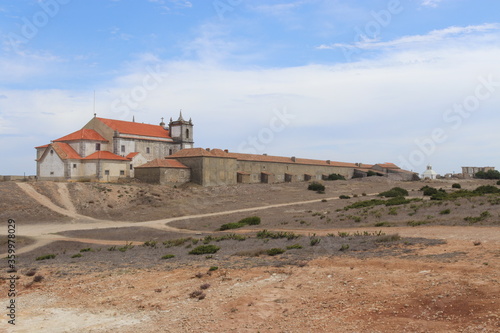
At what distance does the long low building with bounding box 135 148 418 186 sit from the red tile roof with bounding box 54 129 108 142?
7.59m

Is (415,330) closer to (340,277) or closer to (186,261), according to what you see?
(340,277)

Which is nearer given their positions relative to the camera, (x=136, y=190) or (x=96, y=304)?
(x=96, y=304)

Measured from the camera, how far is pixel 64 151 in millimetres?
56469

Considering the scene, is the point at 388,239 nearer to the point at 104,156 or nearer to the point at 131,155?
the point at 104,156

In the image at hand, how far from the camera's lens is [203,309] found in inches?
520

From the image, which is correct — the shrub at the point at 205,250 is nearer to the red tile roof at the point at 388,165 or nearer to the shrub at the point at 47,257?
the shrub at the point at 47,257

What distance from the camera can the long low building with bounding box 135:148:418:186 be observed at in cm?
5772

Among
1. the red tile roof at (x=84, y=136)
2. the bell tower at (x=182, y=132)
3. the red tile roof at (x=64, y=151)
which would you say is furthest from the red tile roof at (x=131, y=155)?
the bell tower at (x=182, y=132)

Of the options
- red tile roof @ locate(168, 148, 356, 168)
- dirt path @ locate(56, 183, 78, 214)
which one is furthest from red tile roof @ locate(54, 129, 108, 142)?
dirt path @ locate(56, 183, 78, 214)

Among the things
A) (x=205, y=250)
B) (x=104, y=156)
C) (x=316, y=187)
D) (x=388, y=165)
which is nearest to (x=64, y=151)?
(x=104, y=156)

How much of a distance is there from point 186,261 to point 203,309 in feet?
22.2

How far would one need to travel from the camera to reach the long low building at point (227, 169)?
57719mm

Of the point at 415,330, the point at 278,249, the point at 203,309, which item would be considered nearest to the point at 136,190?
the point at 278,249

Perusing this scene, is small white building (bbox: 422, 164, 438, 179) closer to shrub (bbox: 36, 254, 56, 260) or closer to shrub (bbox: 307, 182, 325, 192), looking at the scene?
shrub (bbox: 307, 182, 325, 192)
